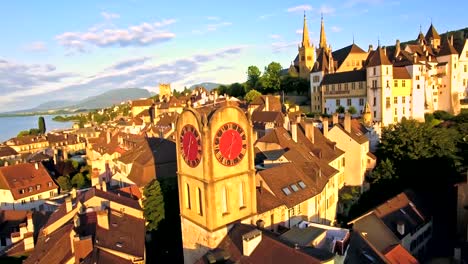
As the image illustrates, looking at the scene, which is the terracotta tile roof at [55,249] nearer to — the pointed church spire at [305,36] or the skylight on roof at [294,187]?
the skylight on roof at [294,187]

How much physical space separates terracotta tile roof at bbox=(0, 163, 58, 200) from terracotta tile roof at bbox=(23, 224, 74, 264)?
29498mm

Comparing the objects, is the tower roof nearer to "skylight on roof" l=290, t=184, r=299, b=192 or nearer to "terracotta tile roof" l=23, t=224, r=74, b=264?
"skylight on roof" l=290, t=184, r=299, b=192

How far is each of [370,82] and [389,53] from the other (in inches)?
767

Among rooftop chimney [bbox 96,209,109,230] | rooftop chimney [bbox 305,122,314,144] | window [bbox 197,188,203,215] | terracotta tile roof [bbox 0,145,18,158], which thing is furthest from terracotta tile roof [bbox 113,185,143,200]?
terracotta tile roof [bbox 0,145,18,158]

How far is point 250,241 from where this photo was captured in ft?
67.4

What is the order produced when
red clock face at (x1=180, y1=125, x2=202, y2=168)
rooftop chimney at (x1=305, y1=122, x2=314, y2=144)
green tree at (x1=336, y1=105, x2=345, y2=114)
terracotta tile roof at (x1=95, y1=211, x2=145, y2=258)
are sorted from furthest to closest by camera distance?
1. green tree at (x1=336, y1=105, x2=345, y2=114)
2. rooftop chimney at (x1=305, y1=122, x2=314, y2=144)
3. terracotta tile roof at (x1=95, y1=211, x2=145, y2=258)
4. red clock face at (x1=180, y1=125, x2=202, y2=168)

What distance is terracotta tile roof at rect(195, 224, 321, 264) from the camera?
18.5 metres

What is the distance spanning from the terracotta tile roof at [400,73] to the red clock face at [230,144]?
55508 millimetres

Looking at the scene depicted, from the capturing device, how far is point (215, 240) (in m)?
24.1

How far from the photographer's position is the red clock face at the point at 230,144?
2395 centimetres

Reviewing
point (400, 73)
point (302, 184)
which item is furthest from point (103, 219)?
point (400, 73)

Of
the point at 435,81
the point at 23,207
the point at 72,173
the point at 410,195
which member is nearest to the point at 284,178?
the point at 410,195

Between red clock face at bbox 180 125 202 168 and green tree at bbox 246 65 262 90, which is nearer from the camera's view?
red clock face at bbox 180 125 202 168

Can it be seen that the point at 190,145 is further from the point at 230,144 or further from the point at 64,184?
the point at 64,184
